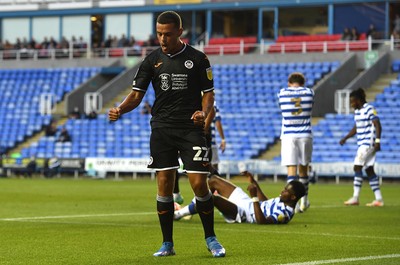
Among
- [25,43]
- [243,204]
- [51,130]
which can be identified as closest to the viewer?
[243,204]

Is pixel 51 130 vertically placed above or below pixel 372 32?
below

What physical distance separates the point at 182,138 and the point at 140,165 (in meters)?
27.5

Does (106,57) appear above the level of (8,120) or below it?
above

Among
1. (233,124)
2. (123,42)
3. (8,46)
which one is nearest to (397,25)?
(233,124)

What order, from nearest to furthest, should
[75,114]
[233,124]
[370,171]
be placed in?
[370,171] → [233,124] → [75,114]

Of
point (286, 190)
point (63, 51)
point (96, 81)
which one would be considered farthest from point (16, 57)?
point (286, 190)

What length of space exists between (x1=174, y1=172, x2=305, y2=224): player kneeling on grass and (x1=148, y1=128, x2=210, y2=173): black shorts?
3642 mm

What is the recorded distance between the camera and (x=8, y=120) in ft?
154

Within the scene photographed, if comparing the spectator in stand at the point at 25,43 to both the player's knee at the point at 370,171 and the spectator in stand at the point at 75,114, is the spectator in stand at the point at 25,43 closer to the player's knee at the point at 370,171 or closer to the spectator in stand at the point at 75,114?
the spectator in stand at the point at 75,114

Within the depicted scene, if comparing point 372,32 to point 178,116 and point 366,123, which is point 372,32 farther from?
point 178,116

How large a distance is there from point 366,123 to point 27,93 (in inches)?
1259

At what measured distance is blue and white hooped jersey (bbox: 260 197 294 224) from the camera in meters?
14.3

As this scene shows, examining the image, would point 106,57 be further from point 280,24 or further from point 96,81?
point 280,24

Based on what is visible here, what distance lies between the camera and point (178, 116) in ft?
34.2
